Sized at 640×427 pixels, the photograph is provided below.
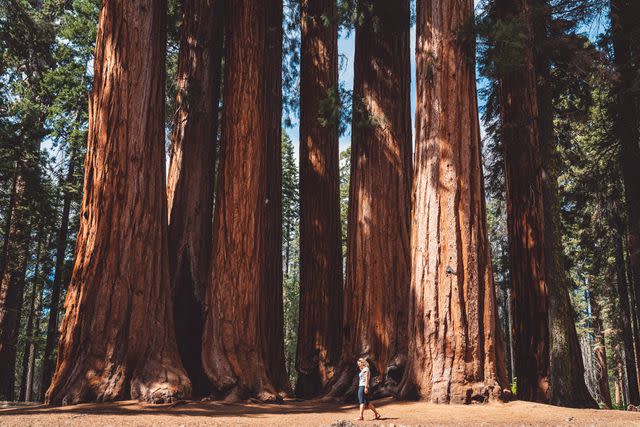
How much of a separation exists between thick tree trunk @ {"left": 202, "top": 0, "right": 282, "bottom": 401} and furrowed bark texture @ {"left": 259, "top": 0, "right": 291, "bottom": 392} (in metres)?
0.07

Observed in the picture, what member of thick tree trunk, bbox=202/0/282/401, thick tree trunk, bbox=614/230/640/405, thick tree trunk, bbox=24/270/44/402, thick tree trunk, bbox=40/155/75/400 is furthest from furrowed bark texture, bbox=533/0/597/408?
thick tree trunk, bbox=24/270/44/402

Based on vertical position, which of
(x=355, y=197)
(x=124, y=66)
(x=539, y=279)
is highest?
(x=124, y=66)

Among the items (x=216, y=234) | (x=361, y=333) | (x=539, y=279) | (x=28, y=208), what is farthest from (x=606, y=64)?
(x=28, y=208)

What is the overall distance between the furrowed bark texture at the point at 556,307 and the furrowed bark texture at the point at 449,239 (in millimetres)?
2254

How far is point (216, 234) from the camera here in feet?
28.9

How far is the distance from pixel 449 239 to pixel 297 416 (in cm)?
283

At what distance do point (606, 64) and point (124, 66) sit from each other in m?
7.83

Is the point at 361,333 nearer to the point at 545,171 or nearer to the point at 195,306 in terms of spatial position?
the point at 195,306

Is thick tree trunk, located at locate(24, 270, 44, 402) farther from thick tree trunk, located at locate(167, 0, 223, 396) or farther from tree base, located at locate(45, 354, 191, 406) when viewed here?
tree base, located at locate(45, 354, 191, 406)

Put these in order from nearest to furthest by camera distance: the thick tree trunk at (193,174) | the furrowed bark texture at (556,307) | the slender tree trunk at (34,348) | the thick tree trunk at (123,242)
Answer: the thick tree trunk at (123,242)
the furrowed bark texture at (556,307)
the thick tree trunk at (193,174)
the slender tree trunk at (34,348)

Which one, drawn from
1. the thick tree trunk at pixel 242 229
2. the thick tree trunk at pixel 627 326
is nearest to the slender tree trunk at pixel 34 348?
the thick tree trunk at pixel 242 229

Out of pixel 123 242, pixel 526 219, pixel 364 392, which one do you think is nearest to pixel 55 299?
pixel 123 242

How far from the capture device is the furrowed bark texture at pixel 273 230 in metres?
9.28

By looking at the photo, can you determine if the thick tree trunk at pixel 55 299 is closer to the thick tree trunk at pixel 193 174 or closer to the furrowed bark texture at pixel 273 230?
the thick tree trunk at pixel 193 174
